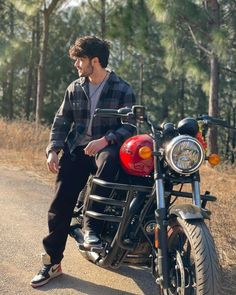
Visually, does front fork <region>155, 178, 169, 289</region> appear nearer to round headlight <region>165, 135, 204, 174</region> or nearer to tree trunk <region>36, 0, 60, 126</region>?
round headlight <region>165, 135, 204, 174</region>

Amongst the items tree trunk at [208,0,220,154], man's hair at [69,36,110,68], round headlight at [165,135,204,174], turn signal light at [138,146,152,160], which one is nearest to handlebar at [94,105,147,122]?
turn signal light at [138,146,152,160]

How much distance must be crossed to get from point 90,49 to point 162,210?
1265 mm

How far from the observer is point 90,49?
3223 millimetres

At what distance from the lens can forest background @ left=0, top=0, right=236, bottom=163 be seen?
1166 cm

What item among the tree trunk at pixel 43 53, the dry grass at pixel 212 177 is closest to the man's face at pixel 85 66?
the dry grass at pixel 212 177

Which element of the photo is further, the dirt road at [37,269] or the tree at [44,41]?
the tree at [44,41]

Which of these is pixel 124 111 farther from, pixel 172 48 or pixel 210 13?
pixel 172 48

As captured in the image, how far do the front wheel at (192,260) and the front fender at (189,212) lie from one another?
1.0 inches

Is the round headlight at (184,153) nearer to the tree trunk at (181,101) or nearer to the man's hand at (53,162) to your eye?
the man's hand at (53,162)

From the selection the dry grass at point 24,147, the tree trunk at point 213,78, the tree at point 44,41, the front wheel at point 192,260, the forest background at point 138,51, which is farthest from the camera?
the tree at point 44,41

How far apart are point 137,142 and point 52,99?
23256 mm

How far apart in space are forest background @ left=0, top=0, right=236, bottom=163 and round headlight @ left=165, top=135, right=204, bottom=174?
27.2ft

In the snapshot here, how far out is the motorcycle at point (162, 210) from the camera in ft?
8.11

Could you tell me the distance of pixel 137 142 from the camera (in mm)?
2803
